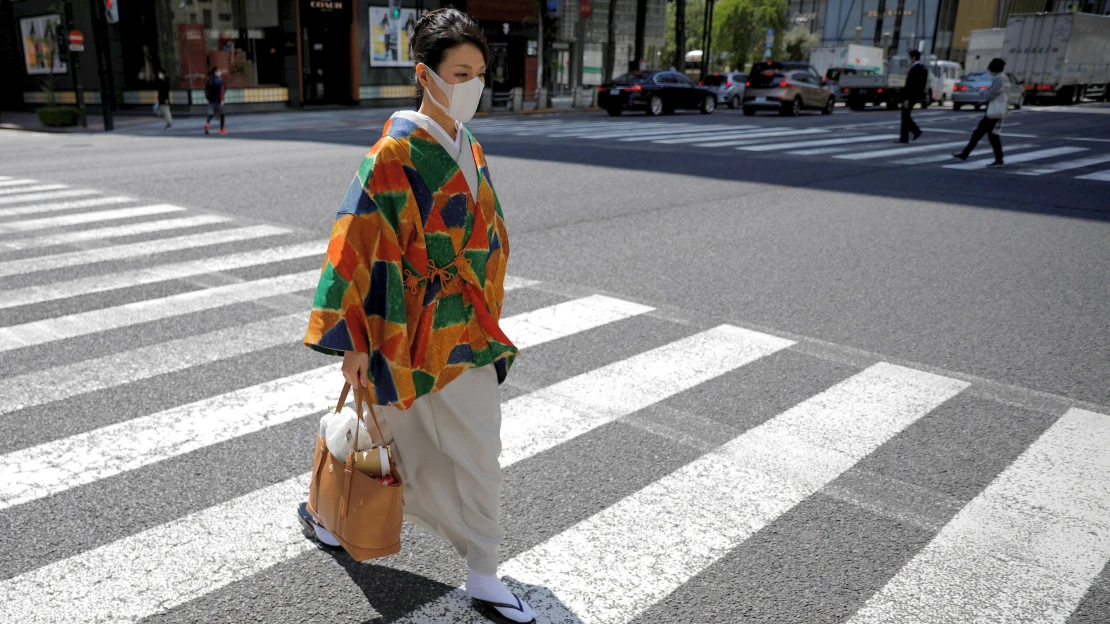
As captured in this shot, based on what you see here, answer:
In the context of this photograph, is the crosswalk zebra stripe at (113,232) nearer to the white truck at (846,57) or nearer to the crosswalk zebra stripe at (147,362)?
the crosswalk zebra stripe at (147,362)

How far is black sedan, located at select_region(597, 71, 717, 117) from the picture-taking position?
99.1ft

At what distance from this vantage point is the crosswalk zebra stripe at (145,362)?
4.56 metres

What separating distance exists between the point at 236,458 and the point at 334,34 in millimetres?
32745

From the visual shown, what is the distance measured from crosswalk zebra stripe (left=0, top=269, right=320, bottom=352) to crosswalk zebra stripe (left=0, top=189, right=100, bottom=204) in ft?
18.9

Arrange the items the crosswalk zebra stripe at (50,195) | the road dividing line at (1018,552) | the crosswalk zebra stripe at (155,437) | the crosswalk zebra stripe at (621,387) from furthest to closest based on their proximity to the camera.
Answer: the crosswalk zebra stripe at (50,195) → the crosswalk zebra stripe at (621,387) → the crosswalk zebra stripe at (155,437) → the road dividing line at (1018,552)

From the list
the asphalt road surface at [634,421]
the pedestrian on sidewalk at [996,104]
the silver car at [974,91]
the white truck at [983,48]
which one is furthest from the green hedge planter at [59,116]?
the white truck at [983,48]

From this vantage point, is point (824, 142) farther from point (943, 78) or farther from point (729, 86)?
point (943, 78)

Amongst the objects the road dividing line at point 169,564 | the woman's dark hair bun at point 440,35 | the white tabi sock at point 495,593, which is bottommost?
the road dividing line at point 169,564

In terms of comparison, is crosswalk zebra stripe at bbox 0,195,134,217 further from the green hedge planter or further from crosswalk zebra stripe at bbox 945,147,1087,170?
the green hedge planter

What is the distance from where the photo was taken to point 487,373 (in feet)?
8.63

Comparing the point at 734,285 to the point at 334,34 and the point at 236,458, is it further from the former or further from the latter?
the point at 334,34

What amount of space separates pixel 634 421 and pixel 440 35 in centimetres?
241

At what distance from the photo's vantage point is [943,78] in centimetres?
4397

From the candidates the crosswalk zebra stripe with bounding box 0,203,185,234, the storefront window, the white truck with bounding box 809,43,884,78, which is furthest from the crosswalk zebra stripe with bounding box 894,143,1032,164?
the white truck with bounding box 809,43,884,78
